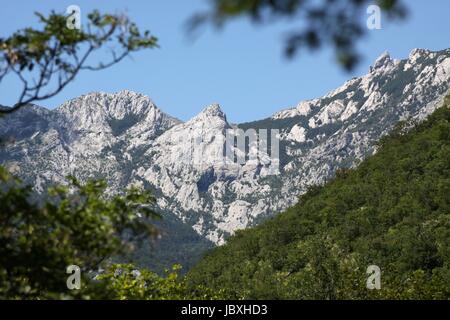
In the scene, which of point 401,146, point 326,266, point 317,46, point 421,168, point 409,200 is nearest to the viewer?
point 317,46

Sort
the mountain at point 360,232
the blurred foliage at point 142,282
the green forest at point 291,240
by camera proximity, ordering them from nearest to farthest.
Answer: the green forest at point 291,240, the blurred foliage at point 142,282, the mountain at point 360,232

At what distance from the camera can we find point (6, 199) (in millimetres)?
15500

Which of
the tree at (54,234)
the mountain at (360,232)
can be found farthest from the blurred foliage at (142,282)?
the mountain at (360,232)

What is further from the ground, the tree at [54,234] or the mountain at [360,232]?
the mountain at [360,232]

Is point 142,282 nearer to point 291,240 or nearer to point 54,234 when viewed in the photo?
point 54,234

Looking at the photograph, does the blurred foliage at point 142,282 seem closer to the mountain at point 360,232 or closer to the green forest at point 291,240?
the green forest at point 291,240

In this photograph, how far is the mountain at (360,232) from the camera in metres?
94.8

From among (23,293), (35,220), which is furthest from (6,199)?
(23,293)

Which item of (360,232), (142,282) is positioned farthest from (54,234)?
(360,232)

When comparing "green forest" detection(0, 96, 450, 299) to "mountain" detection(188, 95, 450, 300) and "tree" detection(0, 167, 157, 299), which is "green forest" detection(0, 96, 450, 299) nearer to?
"tree" detection(0, 167, 157, 299)

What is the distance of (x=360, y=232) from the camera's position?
117750 mm
